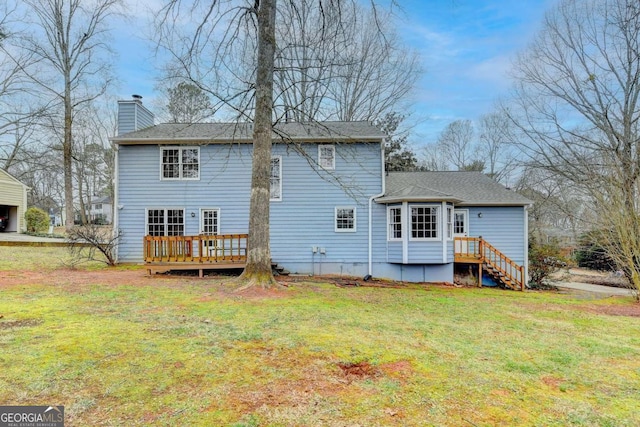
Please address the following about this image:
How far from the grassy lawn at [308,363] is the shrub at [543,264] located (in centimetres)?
822

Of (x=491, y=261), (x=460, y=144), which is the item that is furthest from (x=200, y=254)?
(x=460, y=144)

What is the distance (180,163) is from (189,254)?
3893 millimetres

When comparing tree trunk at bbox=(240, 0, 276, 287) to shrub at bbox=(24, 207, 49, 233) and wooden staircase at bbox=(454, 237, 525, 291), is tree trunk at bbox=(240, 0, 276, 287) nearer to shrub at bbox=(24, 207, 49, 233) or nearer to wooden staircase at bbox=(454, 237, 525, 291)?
wooden staircase at bbox=(454, 237, 525, 291)

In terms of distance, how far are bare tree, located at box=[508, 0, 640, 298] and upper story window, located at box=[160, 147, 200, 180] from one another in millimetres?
14959

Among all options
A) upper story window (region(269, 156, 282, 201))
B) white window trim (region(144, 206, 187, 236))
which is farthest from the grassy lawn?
upper story window (region(269, 156, 282, 201))

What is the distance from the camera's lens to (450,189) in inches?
605

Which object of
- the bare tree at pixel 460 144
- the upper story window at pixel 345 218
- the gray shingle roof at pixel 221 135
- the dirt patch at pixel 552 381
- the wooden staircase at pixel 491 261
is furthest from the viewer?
the bare tree at pixel 460 144

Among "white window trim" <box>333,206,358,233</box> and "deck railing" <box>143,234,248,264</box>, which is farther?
"white window trim" <box>333,206,358,233</box>

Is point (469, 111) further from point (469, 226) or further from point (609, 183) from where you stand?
point (609, 183)

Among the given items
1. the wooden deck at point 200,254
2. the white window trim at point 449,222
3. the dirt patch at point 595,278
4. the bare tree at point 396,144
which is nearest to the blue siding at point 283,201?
the wooden deck at point 200,254

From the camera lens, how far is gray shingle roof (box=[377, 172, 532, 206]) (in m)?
12.5

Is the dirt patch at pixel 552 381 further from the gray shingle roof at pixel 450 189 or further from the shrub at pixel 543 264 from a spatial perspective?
the shrub at pixel 543 264

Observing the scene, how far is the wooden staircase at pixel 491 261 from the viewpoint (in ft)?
43.9

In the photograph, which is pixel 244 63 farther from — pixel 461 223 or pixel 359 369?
pixel 461 223
